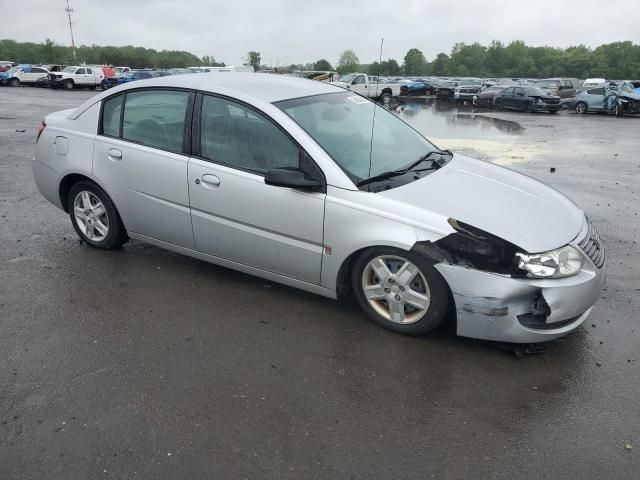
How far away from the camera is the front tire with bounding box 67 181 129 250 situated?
504 centimetres

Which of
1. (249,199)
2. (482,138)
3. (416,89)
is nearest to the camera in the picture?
(249,199)

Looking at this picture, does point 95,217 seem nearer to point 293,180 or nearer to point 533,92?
point 293,180

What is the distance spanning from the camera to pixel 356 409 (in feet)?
9.98

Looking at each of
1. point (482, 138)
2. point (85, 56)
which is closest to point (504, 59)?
point (85, 56)

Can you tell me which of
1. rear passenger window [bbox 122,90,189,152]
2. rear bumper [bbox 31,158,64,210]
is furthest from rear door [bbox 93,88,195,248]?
rear bumper [bbox 31,158,64,210]

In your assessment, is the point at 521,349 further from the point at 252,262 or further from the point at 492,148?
the point at 492,148

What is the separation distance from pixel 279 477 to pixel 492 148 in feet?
39.2

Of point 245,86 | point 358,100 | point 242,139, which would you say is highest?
point 245,86

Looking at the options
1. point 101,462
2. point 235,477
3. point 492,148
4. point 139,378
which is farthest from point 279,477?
point 492,148

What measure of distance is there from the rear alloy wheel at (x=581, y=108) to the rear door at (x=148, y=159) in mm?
26679

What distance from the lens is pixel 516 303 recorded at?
338 cm

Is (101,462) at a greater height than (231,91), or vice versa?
(231,91)

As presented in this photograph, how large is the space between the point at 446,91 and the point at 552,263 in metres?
34.4

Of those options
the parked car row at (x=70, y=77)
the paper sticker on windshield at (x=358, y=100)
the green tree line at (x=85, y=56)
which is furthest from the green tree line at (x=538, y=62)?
the paper sticker on windshield at (x=358, y=100)
